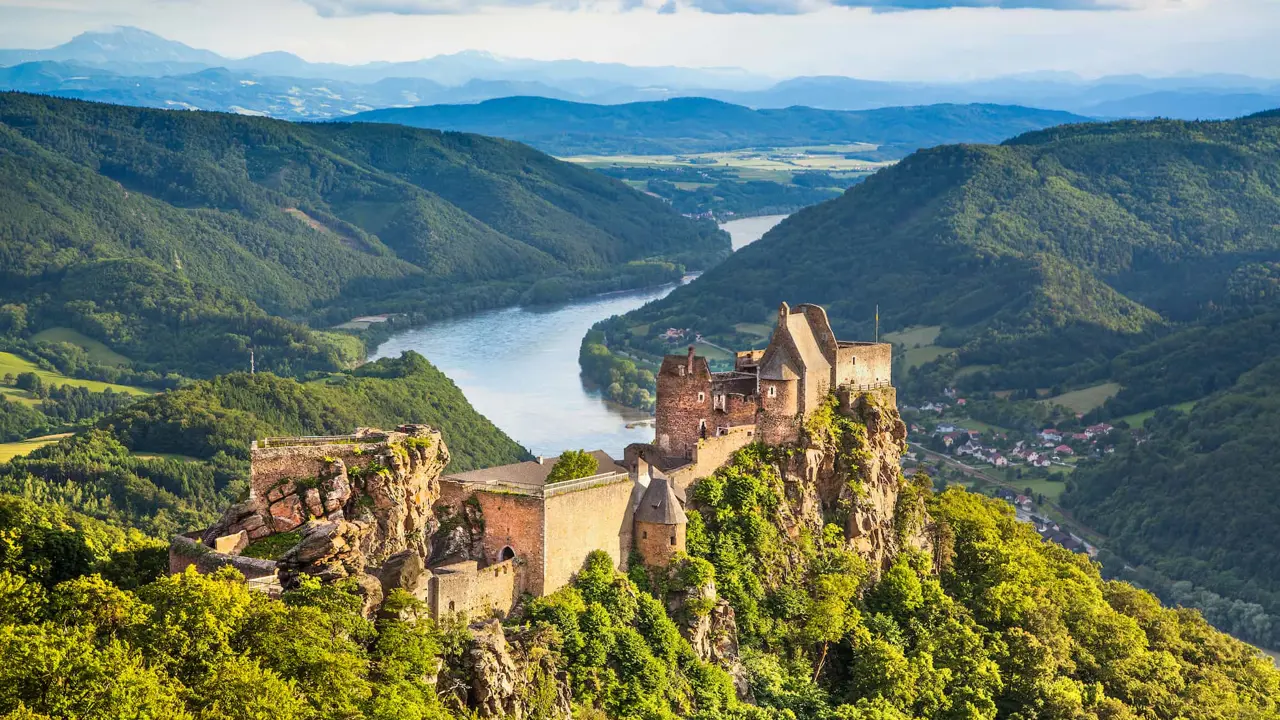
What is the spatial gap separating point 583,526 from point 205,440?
87.7m

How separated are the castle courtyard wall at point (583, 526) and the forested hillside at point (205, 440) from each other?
64161mm

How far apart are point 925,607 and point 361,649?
100 ft

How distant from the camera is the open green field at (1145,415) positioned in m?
193

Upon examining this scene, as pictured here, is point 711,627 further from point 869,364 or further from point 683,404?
point 869,364

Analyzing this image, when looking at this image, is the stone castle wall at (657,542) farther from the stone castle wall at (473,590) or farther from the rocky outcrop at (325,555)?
the rocky outcrop at (325,555)

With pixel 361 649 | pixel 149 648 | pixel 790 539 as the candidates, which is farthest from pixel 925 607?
pixel 149 648

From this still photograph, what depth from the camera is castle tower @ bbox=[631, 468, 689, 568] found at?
6122 cm

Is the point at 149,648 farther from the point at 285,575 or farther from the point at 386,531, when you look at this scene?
the point at 386,531

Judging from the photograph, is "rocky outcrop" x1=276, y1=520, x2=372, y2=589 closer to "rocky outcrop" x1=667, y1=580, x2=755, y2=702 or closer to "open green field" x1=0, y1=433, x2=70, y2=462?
"rocky outcrop" x1=667, y1=580, x2=755, y2=702

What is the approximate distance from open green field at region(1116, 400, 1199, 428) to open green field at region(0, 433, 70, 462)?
119 meters

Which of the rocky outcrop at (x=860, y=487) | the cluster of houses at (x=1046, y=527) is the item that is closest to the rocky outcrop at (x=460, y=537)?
the rocky outcrop at (x=860, y=487)

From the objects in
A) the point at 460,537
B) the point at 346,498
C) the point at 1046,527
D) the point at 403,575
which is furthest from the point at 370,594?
the point at 1046,527

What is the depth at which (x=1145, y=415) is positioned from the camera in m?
198

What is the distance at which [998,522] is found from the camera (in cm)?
8531
